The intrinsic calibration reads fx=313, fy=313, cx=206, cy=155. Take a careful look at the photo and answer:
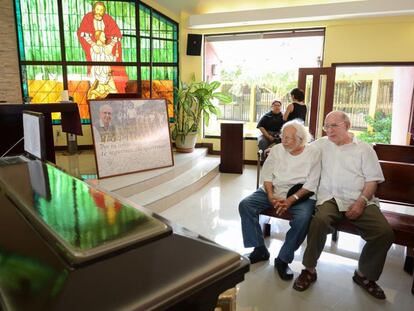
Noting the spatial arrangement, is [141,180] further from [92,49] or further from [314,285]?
[92,49]

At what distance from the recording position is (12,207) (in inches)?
33.1

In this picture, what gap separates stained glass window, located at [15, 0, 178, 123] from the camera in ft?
16.6

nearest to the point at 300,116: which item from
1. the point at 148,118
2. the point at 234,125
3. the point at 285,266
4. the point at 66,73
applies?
the point at 234,125

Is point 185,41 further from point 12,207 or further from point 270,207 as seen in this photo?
point 12,207

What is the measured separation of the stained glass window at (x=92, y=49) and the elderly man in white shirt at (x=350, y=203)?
405 centimetres

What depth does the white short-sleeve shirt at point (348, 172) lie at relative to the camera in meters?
2.24

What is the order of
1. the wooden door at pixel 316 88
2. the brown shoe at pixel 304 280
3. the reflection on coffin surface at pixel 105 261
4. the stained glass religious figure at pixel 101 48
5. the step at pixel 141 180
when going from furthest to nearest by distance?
the stained glass religious figure at pixel 101 48, the wooden door at pixel 316 88, the step at pixel 141 180, the brown shoe at pixel 304 280, the reflection on coffin surface at pixel 105 261

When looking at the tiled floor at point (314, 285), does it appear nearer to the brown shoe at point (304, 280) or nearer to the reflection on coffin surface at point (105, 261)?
the brown shoe at point (304, 280)

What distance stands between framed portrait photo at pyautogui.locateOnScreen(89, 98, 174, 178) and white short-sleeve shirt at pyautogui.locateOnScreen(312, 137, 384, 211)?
238cm

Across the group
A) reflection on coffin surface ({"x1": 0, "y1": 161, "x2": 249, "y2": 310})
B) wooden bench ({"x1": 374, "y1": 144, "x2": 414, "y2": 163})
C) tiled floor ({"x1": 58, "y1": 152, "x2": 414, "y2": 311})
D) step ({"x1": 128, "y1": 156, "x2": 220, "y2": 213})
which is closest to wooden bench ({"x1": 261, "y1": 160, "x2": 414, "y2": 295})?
tiled floor ({"x1": 58, "y1": 152, "x2": 414, "y2": 311})

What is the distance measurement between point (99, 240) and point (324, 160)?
6.98ft

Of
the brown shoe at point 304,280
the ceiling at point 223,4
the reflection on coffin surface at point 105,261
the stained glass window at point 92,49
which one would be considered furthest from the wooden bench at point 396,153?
the stained glass window at point 92,49

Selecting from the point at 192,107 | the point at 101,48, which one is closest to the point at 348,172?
the point at 192,107

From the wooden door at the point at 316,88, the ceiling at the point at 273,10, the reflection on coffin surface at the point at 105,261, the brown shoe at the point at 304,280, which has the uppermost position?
the ceiling at the point at 273,10
